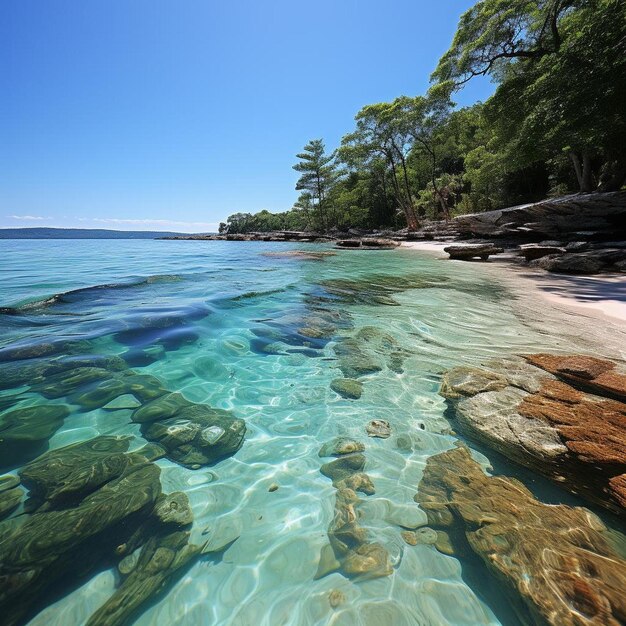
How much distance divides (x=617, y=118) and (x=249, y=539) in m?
14.5

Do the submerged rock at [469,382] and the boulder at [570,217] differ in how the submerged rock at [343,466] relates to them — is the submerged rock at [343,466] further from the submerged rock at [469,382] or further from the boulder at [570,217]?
the boulder at [570,217]

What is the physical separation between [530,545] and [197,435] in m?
2.39

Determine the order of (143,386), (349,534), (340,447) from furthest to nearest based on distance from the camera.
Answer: (143,386), (340,447), (349,534)

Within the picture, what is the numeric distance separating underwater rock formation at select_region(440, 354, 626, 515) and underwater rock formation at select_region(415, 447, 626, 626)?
0.87 ft

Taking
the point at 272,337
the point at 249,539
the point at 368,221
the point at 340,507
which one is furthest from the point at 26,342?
the point at 368,221

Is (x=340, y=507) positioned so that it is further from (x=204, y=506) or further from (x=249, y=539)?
(x=204, y=506)

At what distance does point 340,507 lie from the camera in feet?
6.23

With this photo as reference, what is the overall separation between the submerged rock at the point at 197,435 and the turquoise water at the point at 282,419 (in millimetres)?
80

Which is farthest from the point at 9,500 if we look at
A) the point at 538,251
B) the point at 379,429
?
the point at 538,251

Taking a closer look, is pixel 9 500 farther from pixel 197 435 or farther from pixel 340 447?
pixel 340 447

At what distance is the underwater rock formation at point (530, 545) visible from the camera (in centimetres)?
122

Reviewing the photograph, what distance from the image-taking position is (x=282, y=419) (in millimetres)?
2834

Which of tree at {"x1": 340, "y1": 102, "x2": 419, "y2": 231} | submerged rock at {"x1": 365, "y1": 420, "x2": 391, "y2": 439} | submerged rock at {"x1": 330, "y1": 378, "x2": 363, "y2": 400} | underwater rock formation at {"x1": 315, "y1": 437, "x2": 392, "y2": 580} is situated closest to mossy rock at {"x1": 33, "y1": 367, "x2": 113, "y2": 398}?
submerged rock at {"x1": 330, "y1": 378, "x2": 363, "y2": 400}

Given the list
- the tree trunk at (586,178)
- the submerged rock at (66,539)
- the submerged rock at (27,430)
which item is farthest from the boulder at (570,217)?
the submerged rock at (27,430)
